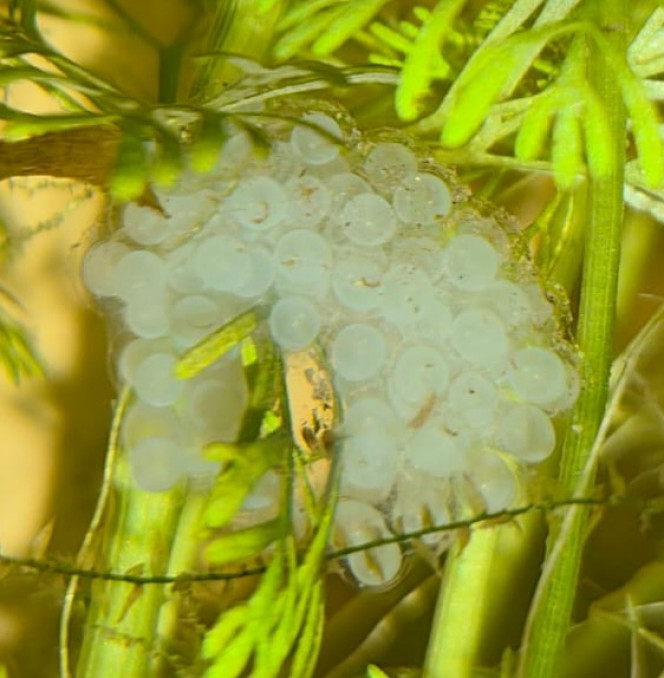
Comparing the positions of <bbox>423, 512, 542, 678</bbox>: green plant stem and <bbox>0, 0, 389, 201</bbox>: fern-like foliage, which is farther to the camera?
<bbox>423, 512, 542, 678</bbox>: green plant stem

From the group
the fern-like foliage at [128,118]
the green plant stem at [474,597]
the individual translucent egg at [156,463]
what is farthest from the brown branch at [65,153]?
the green plant stem at [474,597]

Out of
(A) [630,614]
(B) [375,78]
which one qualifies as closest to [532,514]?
(A) [630,614]

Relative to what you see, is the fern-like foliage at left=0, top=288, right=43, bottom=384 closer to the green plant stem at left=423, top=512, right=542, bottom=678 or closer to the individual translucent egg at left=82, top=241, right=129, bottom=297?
the individual translucent egg at left=82, top=241, right=129, bottom=297

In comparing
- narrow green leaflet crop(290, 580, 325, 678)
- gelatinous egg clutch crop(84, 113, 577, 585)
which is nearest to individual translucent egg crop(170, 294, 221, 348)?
gelatinous egg clutch crop(84, 113, 577, 585)

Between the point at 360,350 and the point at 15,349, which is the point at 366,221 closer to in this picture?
the point at 360,350

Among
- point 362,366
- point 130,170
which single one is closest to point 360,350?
point 362,366

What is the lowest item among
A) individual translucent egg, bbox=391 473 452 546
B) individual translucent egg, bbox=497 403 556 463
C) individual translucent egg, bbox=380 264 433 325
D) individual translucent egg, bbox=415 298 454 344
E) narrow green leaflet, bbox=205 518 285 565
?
narrow green leaflet, bbox=205 518 285 565
